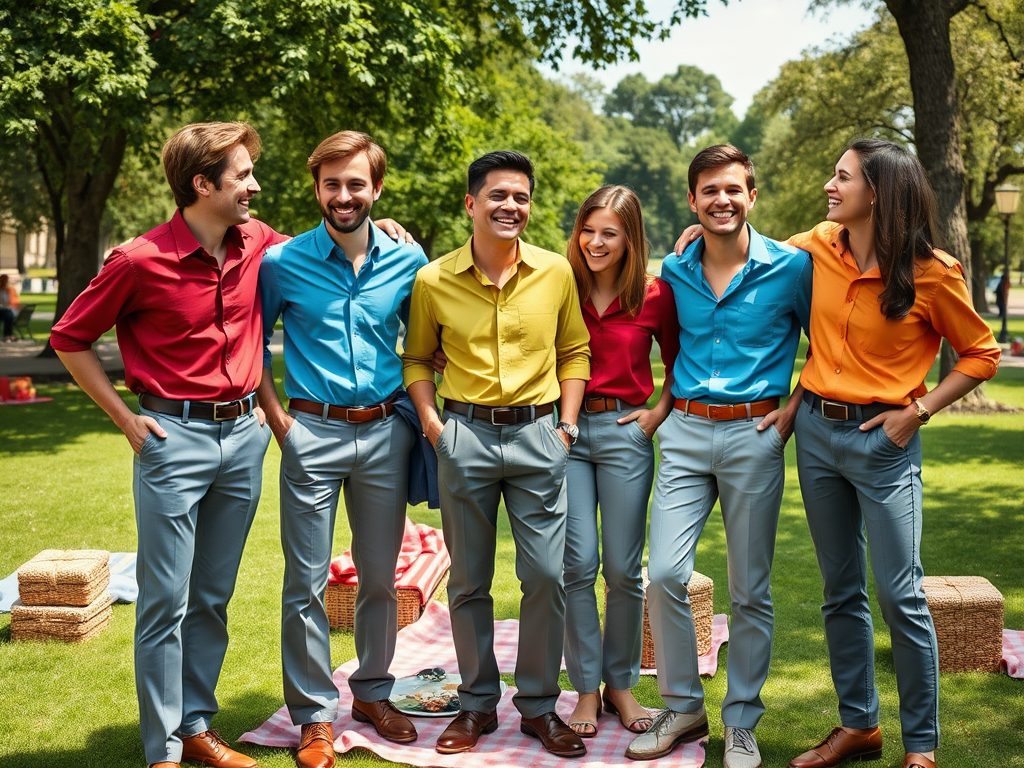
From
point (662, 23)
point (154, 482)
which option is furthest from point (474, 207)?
point (662, 23)

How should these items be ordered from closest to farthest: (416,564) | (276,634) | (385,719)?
(385,719), (276,634), (416,564)

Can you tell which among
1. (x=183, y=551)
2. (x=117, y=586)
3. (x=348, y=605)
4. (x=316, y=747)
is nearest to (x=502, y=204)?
(x=183, y=551)

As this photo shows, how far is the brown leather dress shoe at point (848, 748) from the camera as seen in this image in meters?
4.39

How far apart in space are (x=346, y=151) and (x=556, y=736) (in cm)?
273

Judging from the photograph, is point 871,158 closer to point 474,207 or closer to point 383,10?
point 474,207

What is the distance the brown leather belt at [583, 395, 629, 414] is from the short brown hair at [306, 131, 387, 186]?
1.40m

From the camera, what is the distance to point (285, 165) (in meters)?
22.7

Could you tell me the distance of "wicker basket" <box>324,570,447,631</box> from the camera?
20.4 ft

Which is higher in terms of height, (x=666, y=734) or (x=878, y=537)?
(x=878, y=537)

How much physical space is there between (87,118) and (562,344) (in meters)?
10.7

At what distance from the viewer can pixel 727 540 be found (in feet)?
14.5

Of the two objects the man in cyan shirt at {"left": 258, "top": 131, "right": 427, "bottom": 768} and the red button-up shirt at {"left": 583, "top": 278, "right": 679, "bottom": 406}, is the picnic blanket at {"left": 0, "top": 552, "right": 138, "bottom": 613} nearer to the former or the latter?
the man in cyan shirt at {"left": 258, "top": 131, "right": 427, "bottom": 768}

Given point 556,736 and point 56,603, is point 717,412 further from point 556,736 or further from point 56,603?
point 56,603

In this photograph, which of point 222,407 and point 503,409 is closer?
point 222,407
